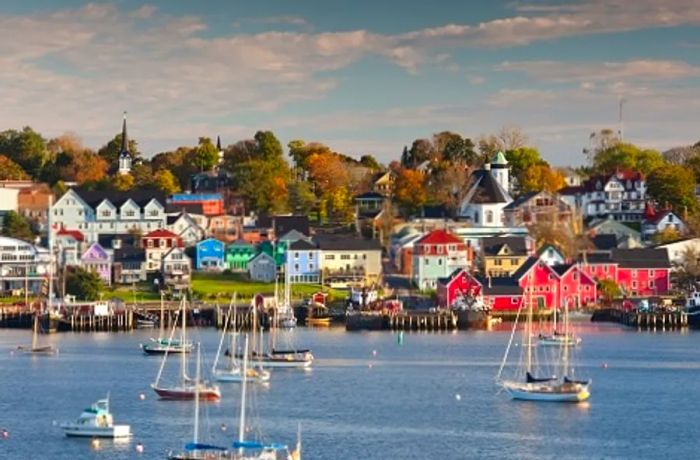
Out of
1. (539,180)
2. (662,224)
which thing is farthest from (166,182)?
(662,224)

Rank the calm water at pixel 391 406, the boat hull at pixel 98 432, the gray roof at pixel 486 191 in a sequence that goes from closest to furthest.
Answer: the calm water at pixel 391 406
the boat hull at pixel 98 432
the gray roof at pixel 486 191

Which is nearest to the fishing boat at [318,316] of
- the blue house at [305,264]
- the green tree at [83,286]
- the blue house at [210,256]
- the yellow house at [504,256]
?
the blue house at [305,264]

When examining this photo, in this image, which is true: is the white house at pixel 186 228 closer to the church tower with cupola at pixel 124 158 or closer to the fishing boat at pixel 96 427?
the church tower with cupola at pixel 124 158

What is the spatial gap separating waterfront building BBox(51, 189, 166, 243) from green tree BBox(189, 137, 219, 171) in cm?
2082

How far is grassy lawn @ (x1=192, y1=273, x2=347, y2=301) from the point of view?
354 feet

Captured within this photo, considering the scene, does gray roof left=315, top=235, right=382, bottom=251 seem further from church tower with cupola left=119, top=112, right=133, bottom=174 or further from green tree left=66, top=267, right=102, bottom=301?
church tower with cupola left=119, top=112, right=133, bottom=174

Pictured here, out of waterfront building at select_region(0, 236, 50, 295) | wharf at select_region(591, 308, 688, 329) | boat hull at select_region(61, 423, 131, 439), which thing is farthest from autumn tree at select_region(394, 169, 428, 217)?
boat hull at select_region(61, 423, 131, 439)

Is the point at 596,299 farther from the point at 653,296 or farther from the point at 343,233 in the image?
the point at 343,233

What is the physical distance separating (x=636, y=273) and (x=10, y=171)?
53606 mm

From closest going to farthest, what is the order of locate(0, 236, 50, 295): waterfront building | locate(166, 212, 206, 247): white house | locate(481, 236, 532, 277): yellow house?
locate(0, 236, 50, 295): waterfront building
locate(481, 236, 532, 277): yellow house
locate(166, 212, 206, 247): white house

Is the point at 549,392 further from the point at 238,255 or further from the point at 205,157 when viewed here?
the point at 205,157

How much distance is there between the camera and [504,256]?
114250 mm

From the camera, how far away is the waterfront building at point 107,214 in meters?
124

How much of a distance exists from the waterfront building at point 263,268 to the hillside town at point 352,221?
0.34ft
